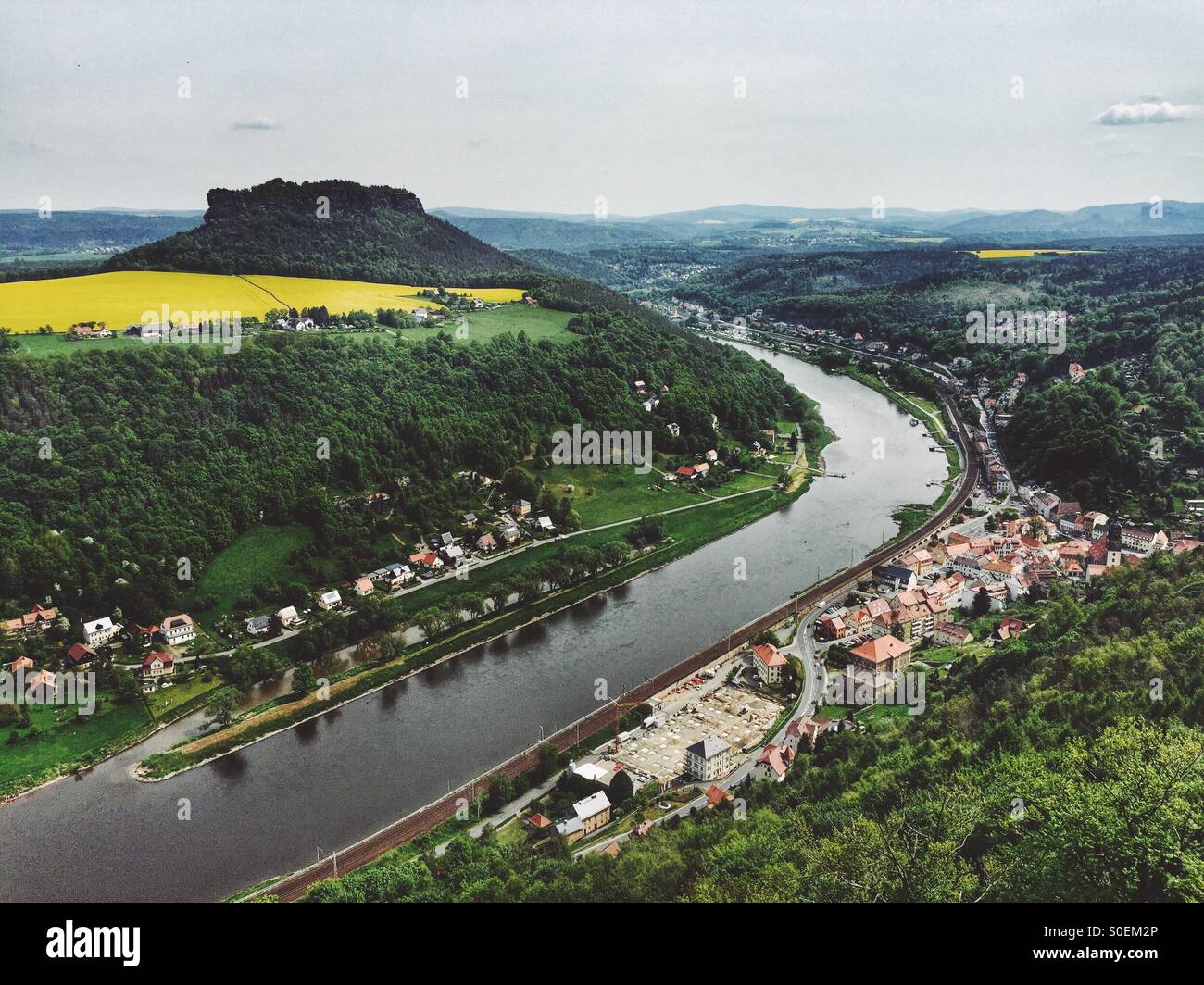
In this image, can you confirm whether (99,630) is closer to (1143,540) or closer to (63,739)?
(63,739)

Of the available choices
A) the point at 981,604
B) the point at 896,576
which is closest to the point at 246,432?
the point at 896,576

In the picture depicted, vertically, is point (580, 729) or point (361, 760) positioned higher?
point (580, 729)

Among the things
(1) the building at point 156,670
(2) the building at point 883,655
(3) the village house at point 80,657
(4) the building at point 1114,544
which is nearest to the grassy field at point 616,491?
(2) the building at point 883,655

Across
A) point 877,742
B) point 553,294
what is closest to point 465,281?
point 553,294

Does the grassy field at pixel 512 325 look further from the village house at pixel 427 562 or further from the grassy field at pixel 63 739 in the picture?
the grassy field at pixel 63 739

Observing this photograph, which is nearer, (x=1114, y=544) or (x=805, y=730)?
(x=805, y=730)
